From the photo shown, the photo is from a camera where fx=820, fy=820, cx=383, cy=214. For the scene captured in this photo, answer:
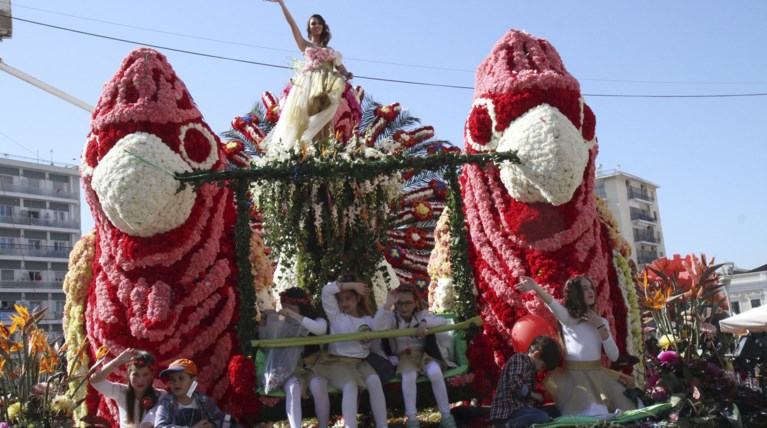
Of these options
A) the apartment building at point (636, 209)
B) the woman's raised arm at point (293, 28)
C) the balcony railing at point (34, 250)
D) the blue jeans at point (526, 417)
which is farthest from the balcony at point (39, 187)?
the blue jeans at point (526, 417)

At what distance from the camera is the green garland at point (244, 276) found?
7.00 m

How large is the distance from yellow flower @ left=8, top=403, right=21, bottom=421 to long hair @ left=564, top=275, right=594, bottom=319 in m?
4.53

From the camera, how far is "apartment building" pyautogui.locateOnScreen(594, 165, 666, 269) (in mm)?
66938

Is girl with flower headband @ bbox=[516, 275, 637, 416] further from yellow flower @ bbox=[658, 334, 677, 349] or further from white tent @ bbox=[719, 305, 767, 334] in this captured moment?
white tent @ bbox=[719, 305, 767, 334]

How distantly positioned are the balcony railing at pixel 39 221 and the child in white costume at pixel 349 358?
175ft

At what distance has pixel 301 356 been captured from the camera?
6.85 metres

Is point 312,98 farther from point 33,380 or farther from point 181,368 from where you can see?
point 33,380

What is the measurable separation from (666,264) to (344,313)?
4049 mm

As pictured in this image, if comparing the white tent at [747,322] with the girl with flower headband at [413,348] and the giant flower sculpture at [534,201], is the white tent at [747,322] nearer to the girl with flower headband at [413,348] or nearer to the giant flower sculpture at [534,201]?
the giant flower sculpture at [534,201]

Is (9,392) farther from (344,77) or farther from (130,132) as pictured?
(344,77)

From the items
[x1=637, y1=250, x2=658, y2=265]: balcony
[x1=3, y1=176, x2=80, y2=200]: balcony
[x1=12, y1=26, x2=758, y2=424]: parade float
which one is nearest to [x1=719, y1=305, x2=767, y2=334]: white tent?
[x1=12, y1=26, x2=758, y2=424]: parade float

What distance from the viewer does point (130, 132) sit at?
7461 mm

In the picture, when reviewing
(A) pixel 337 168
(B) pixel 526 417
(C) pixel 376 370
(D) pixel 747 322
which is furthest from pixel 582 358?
(D) pixel 747 322

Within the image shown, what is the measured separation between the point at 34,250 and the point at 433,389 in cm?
5410
